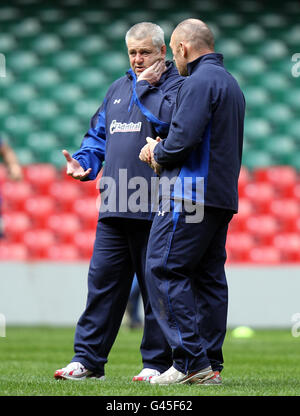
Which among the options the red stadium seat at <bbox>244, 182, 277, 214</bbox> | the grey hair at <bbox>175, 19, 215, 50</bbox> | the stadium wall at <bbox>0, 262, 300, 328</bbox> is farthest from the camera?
the red stadium seat at <bbox>244, 182, 277, 214</bbox>

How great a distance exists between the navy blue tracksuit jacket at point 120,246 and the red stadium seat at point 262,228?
6.56 meters

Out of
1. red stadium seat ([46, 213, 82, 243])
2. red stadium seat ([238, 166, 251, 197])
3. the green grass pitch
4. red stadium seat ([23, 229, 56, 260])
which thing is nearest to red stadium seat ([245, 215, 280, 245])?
red stadium seat ([238, 166, 251, 197])

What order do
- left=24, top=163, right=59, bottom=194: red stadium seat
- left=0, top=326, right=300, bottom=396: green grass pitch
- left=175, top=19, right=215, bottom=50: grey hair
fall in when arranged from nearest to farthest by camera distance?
left=0, top=326, right=300, bottom=396: green grass pitch
left=175, top=19, right=215, bottom=50: grey hair
left=24, top=163, right=59, bottom=194: red stadium seat

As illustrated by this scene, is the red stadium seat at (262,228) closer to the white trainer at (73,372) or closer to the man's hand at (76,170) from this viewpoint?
the man's hand at (76,170)

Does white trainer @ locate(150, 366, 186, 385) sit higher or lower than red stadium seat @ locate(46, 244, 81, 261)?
lower

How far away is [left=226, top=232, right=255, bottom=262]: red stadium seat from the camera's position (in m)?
10.7

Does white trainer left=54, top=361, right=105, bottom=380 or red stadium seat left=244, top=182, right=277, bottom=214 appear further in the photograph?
red stadium seat left=244, top=182, right=277, bottom=214

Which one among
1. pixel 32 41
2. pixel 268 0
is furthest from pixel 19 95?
pixel 268 0

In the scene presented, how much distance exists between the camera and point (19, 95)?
39.2 feet

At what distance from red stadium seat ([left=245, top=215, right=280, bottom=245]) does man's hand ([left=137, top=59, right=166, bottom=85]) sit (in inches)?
265

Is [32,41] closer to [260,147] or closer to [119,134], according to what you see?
[260,147]

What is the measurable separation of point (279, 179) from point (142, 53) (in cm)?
715

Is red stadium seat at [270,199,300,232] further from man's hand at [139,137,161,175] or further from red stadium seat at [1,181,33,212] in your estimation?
man's hand at [139,137,161,175]

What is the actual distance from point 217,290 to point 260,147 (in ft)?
25.7
